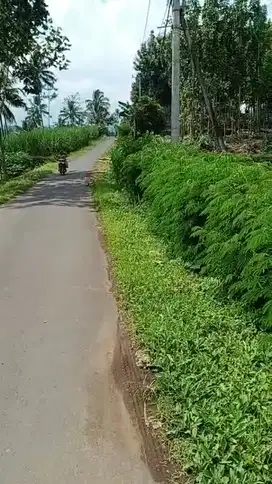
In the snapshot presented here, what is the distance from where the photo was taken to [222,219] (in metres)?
5.69

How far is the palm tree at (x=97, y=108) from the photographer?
9581cm

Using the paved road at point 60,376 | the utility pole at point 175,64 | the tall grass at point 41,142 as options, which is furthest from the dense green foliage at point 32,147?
the paved road at point 60,376

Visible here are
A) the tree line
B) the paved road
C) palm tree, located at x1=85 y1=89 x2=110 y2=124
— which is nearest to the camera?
the paved road

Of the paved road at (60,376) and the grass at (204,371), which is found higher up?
the grass at (204,371)

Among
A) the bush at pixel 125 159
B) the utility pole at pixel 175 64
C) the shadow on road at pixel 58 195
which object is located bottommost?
the shadow on road at pixel 58 195

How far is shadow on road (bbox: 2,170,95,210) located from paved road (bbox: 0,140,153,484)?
6261mm

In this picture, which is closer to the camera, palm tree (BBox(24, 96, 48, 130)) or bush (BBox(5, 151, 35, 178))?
bush (BBox(5, 151, 35, 178))

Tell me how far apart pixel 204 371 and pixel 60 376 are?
3.93ft

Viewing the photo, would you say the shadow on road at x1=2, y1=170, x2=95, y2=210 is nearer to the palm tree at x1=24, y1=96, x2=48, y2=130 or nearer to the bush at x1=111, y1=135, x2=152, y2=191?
the bush at x1=111, y1=135, x2=152, y2=191

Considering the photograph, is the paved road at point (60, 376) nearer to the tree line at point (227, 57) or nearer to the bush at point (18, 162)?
the tree line at point (227, 57)

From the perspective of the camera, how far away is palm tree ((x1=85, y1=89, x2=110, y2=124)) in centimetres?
9581

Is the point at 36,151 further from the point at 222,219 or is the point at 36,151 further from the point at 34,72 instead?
the point at 222,219

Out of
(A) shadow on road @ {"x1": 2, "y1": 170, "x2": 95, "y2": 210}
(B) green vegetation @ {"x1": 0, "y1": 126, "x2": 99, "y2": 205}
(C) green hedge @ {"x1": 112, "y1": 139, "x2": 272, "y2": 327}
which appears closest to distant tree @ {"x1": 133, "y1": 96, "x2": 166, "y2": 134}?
(B) green vegetation @ {"x1": 0, "y1": 126, "x2": 99, "y2": 205}

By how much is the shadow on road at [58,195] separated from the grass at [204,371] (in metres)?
8.35
